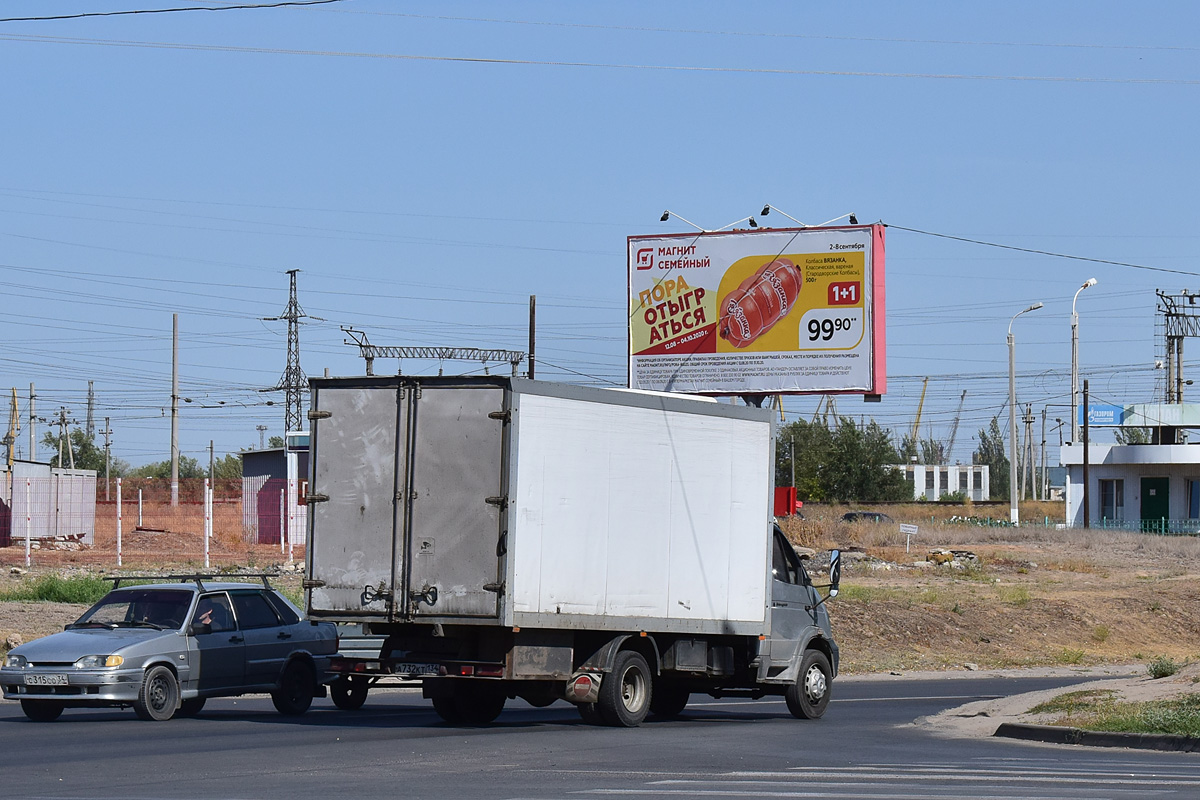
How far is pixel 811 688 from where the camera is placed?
59.1 ft

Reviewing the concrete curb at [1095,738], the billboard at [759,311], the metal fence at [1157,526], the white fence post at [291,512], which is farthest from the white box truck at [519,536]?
the metal fence at [1157,526]

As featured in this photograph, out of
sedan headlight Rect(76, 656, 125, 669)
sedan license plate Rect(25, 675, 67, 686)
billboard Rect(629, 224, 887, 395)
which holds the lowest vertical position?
sedan license plate Rect(25, 675, 67, 686)

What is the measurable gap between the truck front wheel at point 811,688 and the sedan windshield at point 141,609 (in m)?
6.87

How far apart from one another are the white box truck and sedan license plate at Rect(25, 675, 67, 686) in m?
2.67

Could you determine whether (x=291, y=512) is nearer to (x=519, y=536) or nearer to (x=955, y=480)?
(x=519, y=536)

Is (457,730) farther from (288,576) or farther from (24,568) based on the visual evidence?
(24,568)

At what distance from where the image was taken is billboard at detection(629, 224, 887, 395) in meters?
36.1

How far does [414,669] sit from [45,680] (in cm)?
386

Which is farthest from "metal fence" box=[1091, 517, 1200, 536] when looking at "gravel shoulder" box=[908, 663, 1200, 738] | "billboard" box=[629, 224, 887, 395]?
"gravel shoulder" box=[908, 663, 1200, 738]

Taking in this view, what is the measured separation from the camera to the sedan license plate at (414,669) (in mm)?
14961

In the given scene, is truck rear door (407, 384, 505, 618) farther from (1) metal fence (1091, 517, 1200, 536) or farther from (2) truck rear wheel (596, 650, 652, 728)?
(1) metal fence (1091, 517, 1200, 536)

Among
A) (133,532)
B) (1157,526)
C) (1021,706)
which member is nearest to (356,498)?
(1021,706)

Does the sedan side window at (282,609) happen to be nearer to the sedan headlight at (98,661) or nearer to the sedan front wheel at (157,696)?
the sedan front wheel at (157,696)

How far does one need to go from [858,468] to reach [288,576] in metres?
75.5
